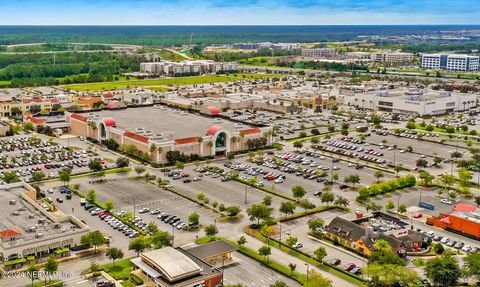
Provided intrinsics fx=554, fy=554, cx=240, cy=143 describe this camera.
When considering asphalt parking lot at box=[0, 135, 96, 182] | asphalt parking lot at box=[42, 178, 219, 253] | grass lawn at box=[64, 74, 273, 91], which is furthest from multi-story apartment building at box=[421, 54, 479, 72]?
asphalt parking lot at box=[42, 178, 219, 253]

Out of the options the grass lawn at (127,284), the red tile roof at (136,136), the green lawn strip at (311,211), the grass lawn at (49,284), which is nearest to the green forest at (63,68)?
the red tile roof at (136,136)

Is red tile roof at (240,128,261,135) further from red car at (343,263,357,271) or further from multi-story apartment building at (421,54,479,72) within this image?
multi-story apartment building at (421,54,479,72)

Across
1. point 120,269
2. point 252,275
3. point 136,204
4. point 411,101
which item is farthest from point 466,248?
point 411,101

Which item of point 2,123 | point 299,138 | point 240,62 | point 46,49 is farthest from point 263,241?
point 46,49

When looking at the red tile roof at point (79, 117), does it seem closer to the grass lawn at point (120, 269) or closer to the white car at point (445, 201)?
the grass lawn at point (120, 269)

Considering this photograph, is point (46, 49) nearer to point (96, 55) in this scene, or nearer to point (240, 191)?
point (96, 55)

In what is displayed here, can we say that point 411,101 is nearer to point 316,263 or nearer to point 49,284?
point 316,263
